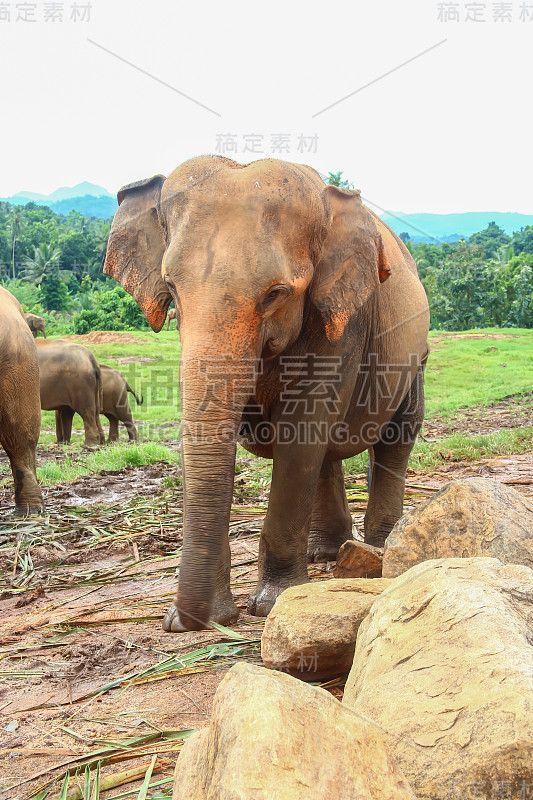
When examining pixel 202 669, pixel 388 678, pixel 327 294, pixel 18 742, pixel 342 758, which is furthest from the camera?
pixel 327 294

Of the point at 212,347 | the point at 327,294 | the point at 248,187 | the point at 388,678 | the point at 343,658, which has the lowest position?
the point at 343,658

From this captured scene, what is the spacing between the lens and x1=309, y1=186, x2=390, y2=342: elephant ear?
3941 millimetres

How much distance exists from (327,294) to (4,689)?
7.50 feet

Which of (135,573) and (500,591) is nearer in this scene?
(500,591)

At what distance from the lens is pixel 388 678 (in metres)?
2.10

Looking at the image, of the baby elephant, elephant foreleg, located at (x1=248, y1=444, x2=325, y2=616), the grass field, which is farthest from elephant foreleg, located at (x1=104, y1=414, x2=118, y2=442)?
elephant foreleg, located at (x1=248, y1=444, x2=325, y2=616)

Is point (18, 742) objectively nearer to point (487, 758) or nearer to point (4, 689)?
point (4, 689)

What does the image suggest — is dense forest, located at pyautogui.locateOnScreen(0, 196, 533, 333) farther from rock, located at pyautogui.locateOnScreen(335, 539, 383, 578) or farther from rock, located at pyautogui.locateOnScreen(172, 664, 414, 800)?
rock, located at pyautogui.locateOnScreen(172, 664, 414, 800)

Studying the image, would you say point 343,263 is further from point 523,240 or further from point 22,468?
point 523,240

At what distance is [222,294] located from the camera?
3.36m

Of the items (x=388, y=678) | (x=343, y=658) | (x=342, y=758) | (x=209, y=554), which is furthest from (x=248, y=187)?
(x=342, y=758)

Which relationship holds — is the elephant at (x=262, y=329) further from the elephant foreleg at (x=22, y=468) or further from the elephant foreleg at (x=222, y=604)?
the elephant foreleg at (x=22, y=468)

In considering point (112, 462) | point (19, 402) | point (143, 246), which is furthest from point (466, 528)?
point (112, 462)

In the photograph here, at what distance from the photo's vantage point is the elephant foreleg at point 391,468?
18.4 feet
